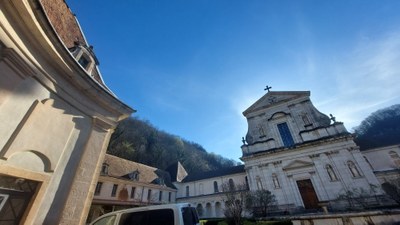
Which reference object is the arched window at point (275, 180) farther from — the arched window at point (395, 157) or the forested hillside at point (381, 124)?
the forested hillside at point (381, 124)

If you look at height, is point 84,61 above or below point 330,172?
above

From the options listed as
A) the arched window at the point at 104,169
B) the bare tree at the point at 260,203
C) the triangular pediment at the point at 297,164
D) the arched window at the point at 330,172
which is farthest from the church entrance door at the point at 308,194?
the arched window at the point at 104,169

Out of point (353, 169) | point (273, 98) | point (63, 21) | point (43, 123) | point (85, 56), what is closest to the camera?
point (43, 123)

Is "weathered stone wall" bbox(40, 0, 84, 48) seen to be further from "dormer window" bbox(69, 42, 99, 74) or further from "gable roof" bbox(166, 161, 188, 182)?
"gable roof" bbox(166, 161, 188, 182)

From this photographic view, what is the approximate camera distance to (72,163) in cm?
493

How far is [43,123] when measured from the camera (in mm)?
4262

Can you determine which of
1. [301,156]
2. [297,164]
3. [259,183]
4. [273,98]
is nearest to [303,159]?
[301,156]

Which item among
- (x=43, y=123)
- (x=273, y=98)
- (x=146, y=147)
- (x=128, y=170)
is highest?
(x=146, y=147)

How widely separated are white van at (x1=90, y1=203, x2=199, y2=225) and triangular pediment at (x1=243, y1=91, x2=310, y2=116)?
24082mm

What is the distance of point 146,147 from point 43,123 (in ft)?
147

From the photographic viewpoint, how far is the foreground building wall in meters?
3.54

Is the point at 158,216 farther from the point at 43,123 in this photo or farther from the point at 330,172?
the point at 330,172

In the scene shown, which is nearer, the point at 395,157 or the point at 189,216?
the point at 189,216

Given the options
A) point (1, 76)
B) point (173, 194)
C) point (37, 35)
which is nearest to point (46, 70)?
point (37, 35)
